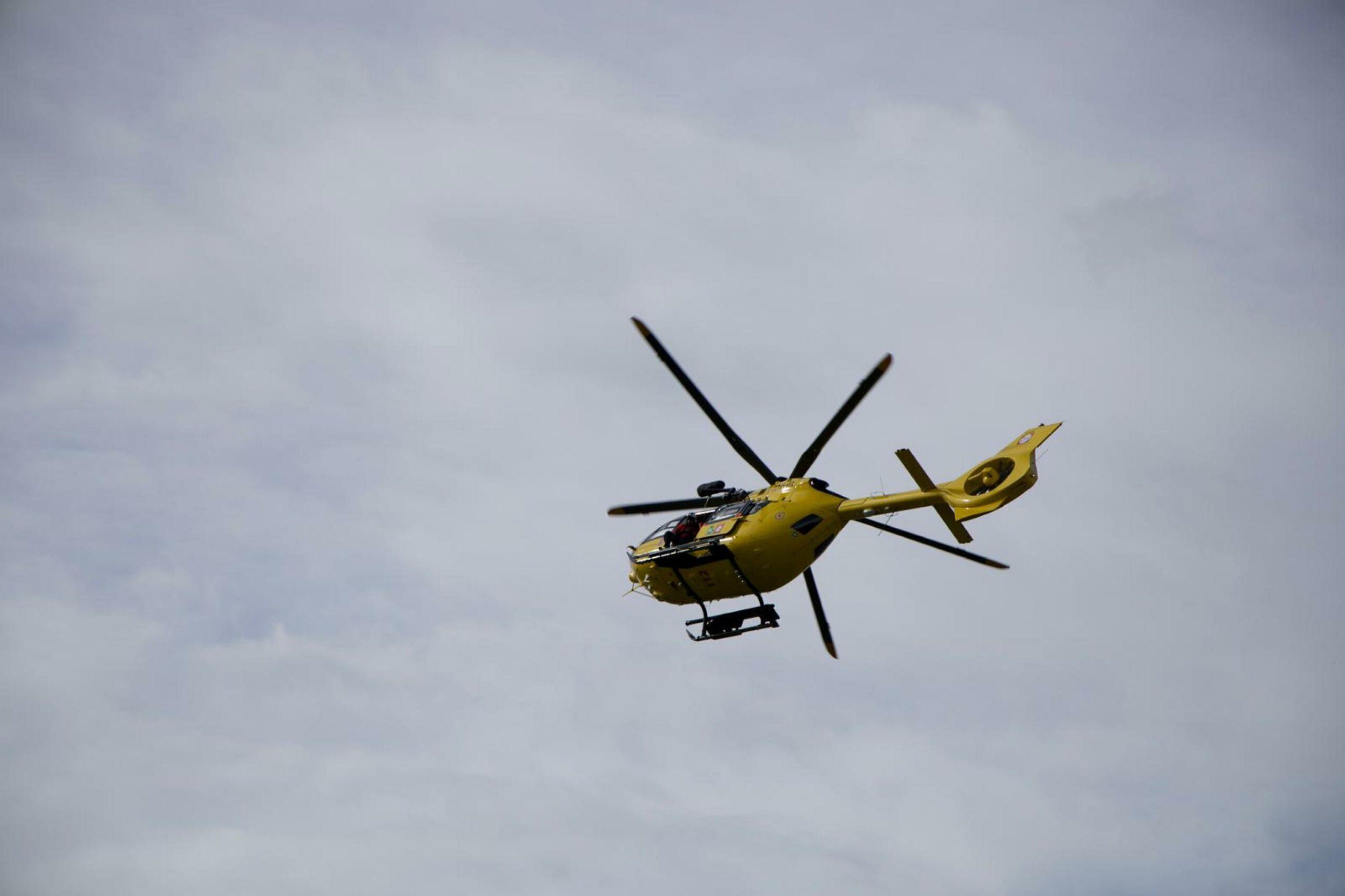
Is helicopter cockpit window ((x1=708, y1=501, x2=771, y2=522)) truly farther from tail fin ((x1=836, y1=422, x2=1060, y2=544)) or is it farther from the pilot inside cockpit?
tail fin ((x1=836, y1=422, x2=1060, y2=544))

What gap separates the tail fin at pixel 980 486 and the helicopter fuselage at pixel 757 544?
8.97 ft

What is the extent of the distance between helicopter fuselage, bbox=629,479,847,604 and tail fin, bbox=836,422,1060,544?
108 inches

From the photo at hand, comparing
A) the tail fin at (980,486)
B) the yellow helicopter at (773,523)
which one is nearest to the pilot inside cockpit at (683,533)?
the yellow helicopter at (773,523)

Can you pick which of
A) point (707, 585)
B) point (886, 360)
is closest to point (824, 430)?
point (886, 360)

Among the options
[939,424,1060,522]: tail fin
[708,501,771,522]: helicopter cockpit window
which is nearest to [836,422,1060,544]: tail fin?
[939,424,1060,522]: tail fin

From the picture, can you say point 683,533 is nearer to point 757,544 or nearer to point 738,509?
point 738,509

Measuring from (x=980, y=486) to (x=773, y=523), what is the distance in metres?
6.40

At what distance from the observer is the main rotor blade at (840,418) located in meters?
42.0

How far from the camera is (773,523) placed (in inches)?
1743

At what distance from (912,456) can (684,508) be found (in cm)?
1015

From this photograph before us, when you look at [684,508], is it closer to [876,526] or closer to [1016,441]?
[876,526]

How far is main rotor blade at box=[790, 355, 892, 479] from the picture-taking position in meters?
42.0

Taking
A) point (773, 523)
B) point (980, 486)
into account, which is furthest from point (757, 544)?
point (980, 486)

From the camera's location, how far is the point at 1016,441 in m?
42.8
